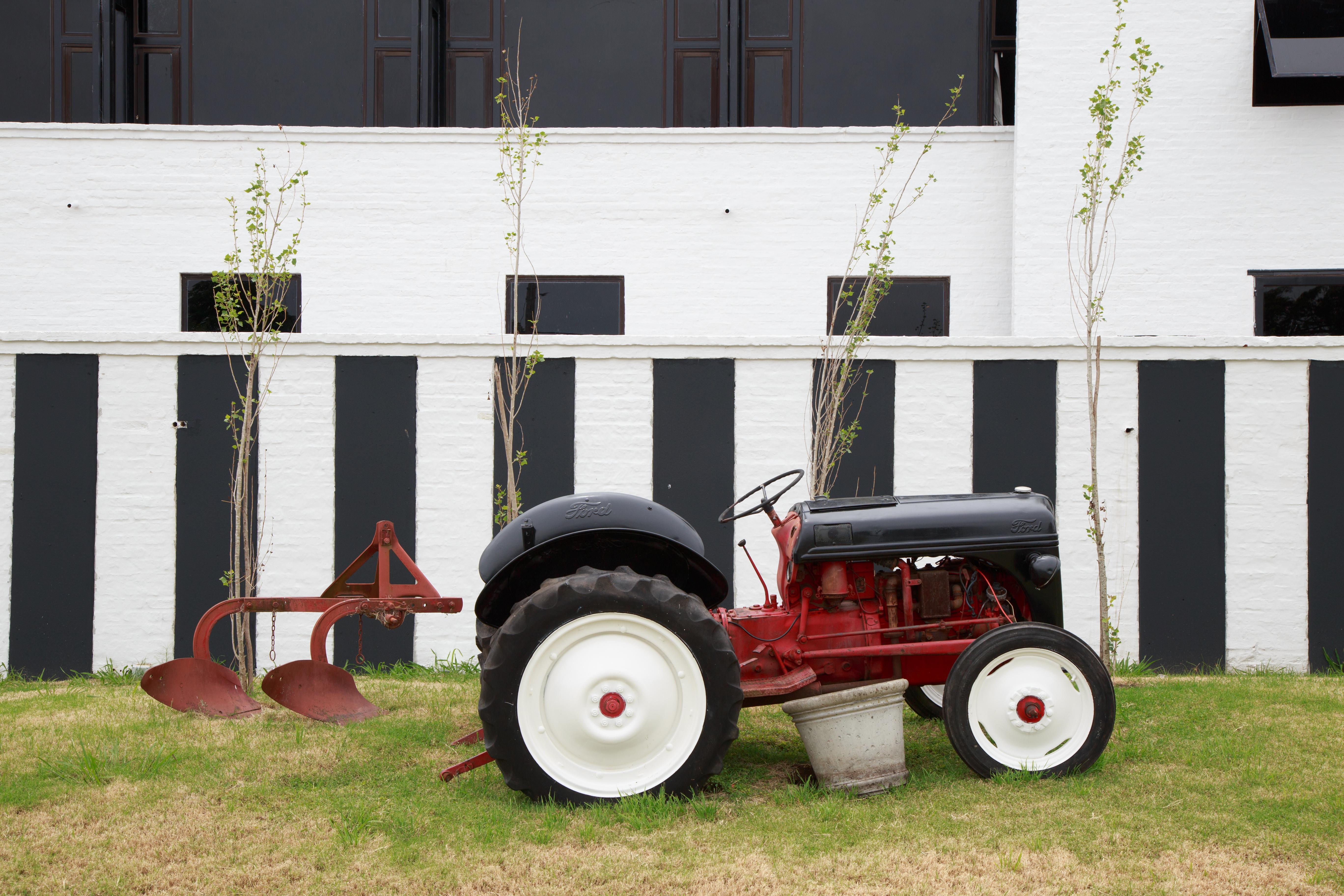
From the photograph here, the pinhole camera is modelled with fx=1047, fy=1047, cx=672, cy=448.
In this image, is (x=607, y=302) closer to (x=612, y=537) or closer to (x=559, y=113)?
(x=559, y=113)

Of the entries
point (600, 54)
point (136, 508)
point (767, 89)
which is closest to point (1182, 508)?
point (767, 89)

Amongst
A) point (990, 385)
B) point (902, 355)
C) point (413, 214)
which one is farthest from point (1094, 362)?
point (413, 214)

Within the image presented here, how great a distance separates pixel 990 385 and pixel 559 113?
4562mm

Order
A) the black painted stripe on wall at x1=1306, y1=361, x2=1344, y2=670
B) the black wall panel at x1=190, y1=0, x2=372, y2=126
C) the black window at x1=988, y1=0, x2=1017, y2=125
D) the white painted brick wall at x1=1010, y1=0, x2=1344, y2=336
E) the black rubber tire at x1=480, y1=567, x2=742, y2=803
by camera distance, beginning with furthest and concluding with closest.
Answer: the black wall panel at x1=190, y1=0, x2=372, y2=126
the black window at x1=988, y1=0, x2=1017, y2=125
the white painted brick wall at x1=1010, y1=0, x2=1344, y2=336
the black painted stripe on wall at x1=1306, y1=361, x2=1344, y2=670
the black rubber tire at x1=480, y1=567, x2=742, y2=803

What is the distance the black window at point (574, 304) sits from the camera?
835 centimetres

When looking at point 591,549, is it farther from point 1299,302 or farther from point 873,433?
point 1299,302

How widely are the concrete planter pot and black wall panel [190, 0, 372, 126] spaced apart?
7220mm

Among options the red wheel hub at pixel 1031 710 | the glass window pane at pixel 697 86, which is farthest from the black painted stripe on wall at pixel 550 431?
the glass window pane at pixel 697 86

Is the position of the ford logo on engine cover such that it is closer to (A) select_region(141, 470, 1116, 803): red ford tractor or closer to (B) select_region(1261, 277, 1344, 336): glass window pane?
(A) select_region(141, 470, 1116, 803): red ford tractor

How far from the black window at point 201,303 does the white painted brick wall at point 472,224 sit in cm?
8

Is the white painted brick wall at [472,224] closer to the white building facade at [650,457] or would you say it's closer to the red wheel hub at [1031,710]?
the white building facade at [650,457]

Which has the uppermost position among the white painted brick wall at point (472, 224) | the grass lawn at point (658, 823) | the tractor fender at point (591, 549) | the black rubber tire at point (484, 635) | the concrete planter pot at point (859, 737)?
the white painted brick wall at point (472, 224)

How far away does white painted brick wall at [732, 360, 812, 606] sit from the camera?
251 inches

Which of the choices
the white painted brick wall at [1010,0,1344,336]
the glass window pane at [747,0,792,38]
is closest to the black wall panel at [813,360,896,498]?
the white painted brick wall at [1010,0,1344,336]
